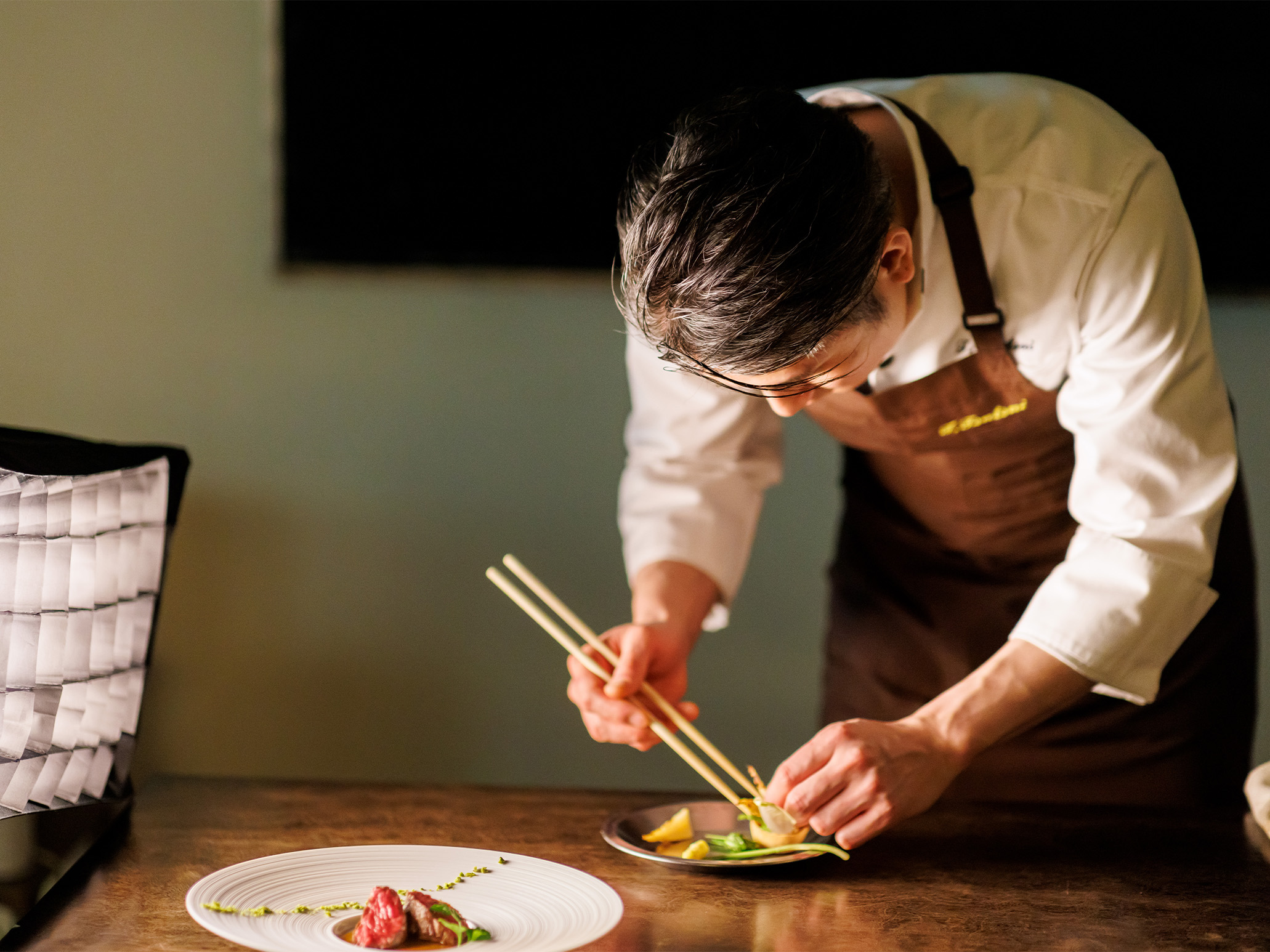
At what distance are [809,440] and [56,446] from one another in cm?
156

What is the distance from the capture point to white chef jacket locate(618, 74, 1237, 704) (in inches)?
50.5

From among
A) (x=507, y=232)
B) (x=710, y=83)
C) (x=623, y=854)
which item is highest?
(x=710, y=83)

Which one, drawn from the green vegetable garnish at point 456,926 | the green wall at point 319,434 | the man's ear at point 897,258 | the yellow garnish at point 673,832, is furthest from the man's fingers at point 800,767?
the green wall at point 319,434

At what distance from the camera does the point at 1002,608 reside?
5.87 ft

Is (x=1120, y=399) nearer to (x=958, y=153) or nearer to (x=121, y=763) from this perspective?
(x=958, y=153)

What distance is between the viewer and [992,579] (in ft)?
5.89

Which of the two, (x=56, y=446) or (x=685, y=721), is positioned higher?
(x=56, y=446)

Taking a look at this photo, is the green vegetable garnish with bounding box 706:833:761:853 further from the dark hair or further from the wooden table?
the dark hair

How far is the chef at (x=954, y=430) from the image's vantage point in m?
1.10

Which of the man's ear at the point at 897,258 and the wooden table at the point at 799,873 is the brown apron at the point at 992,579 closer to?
the man's ear at the point at 897,258

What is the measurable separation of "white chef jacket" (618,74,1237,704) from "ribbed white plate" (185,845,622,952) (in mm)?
557

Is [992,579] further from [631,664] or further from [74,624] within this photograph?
[74,624]

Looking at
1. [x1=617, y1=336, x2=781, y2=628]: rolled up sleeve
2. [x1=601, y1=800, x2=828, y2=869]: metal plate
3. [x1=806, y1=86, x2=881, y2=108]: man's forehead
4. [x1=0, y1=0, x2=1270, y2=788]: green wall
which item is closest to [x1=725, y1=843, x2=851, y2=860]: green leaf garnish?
[x1=601, y1=800, x2=828, y2=869]: metal plate

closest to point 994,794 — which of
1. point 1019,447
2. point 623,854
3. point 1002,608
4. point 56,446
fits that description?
point 1002,608
